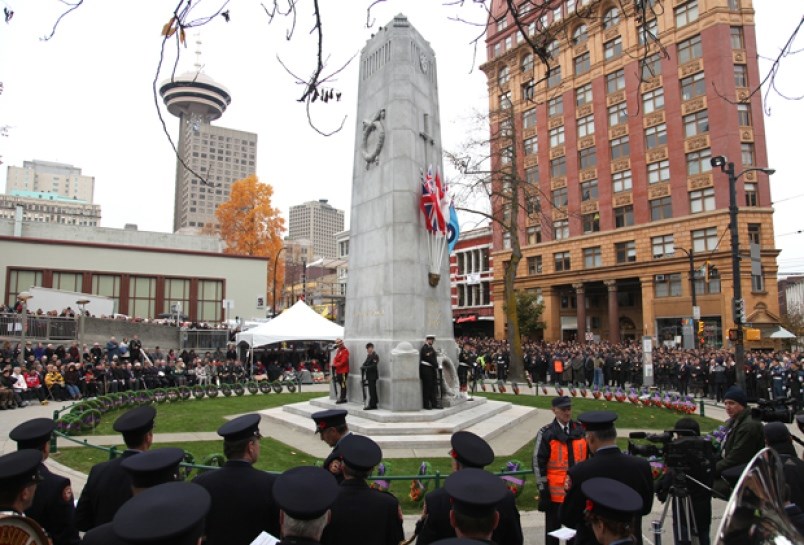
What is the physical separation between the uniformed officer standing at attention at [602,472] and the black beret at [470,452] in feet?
2.88

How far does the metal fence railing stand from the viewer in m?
25.1

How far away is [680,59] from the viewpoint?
42188 millimetres

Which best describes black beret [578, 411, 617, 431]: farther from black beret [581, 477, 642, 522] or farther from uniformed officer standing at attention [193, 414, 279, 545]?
uniformed officer standing at attention [193, 414, 279, 545]

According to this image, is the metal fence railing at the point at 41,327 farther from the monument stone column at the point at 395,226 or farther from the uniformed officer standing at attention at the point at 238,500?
the uniformed officer standing at attention at the point at 238,500

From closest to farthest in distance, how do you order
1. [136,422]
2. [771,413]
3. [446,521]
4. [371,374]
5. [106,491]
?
[446,521]
[106,491]
[136,422]
[771,413]
[371,374]

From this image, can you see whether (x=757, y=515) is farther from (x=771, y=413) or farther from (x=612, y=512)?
(x=771, y=413)

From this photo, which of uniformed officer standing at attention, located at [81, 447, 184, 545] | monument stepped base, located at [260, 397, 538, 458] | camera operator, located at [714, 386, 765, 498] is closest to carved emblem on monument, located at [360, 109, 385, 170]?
monument stepped base, located at [260, 397, 538, 458]

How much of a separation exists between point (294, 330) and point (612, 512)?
24711 mm

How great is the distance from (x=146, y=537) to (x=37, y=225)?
48379 millimetres

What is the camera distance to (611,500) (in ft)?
10.0

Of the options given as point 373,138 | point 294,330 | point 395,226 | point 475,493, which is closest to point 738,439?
point 475,493

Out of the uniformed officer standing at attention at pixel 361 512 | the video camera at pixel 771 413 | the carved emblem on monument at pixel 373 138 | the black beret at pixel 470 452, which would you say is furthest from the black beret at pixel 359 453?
the carved emblem on monument at pixel 373 138

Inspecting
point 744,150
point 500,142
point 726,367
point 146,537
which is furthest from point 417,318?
point 744,150

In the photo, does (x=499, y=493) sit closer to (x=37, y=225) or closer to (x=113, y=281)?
(x=113, y=281)
